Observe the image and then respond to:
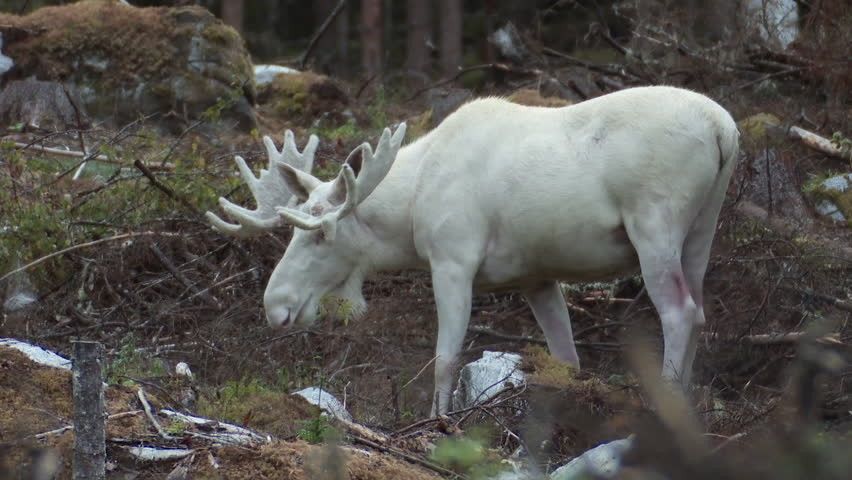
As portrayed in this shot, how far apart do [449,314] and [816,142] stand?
187 inches

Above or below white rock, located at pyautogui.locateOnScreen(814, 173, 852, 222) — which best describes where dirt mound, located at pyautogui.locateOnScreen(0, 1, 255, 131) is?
below

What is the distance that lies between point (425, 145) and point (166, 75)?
673 cm

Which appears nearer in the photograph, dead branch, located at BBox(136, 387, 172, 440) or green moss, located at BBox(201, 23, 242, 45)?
dead branch, located at BBox(136, 387, 172, 440)

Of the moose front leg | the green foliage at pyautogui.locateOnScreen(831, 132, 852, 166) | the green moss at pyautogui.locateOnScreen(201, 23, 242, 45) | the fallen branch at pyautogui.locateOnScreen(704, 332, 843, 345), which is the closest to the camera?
the moose front leg

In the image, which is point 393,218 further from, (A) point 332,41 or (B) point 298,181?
(A) point 332,41

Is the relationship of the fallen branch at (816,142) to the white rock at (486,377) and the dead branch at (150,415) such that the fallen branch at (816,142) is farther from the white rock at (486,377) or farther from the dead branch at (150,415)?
the dead branch at (150,415)

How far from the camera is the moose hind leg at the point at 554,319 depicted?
8.38 m

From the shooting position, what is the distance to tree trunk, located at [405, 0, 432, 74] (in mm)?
23527

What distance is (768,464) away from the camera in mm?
1678

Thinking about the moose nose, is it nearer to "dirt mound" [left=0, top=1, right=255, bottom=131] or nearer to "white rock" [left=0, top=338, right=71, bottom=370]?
"white rock" [left=0, top=338, right=71, bottom=370]

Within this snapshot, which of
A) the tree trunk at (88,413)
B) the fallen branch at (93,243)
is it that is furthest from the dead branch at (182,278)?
the tree trunk at (88,413)

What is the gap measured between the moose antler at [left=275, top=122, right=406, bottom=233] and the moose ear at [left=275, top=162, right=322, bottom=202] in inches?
13.4

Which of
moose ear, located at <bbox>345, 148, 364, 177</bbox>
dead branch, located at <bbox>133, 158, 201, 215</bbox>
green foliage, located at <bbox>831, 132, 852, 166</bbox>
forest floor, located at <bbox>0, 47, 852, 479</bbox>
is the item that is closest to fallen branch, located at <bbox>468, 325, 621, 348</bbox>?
forest floor, located at <bbox>0, 47, 852, 479</bbox>

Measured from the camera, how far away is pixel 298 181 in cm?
845
